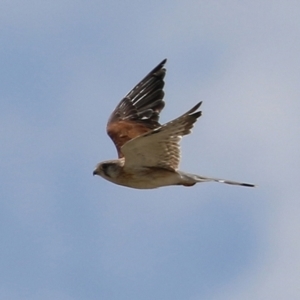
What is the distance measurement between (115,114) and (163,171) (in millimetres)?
3745

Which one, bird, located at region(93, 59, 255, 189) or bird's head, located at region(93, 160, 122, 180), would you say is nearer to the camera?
bird, located at region(93, 59, 255, 189)

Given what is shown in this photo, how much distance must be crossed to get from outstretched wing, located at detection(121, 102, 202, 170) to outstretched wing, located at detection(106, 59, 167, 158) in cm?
250

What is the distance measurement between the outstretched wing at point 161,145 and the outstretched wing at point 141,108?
2.50 m

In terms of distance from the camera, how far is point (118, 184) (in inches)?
591

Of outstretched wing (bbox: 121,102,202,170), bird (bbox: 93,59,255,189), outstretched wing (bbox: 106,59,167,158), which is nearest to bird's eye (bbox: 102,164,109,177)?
bird (bbox: 93,59,255,189)

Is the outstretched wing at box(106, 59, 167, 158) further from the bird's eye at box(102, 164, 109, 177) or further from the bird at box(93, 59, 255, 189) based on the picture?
the bird's eye at box(102, 164, 109, 177)

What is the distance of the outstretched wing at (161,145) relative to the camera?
13.7 m

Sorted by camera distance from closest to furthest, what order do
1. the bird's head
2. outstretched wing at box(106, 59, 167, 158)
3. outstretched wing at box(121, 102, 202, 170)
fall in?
outstretched wing at box(121, 102, 202, 170) < the bird's head < outstretched wing at box(106, 59, 167, 158)

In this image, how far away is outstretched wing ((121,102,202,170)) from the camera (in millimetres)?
13742

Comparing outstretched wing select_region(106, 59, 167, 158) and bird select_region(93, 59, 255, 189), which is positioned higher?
outstretched wing select_region(106, 59, 167, 158)

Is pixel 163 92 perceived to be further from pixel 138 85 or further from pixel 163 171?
pixel 163 171

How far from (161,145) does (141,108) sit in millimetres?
3825

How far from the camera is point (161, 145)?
14.3m

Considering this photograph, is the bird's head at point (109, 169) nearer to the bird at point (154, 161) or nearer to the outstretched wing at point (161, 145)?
the bird at point (154, 161)
